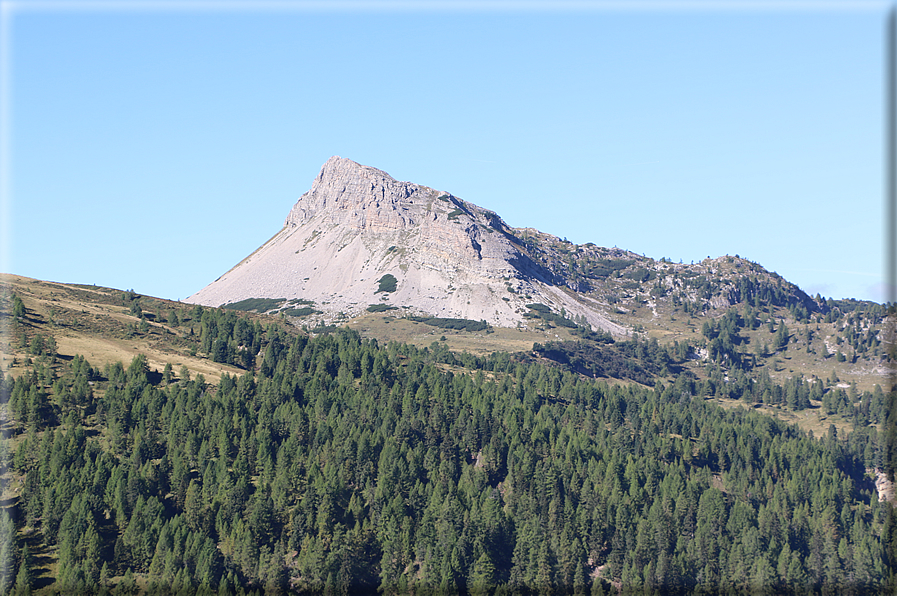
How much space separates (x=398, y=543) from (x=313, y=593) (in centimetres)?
2271

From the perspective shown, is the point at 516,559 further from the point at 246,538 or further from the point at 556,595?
the point at 246,538

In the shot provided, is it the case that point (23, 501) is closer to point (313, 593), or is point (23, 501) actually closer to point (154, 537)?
point (154, 537)

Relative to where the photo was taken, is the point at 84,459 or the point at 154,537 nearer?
the point at 154,537

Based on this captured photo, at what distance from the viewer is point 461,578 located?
186m

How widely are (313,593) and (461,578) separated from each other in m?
29.8

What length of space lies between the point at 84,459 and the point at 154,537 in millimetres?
27370

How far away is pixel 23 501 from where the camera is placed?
17700cm

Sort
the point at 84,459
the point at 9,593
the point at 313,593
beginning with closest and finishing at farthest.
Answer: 1. the point at 9,593
2. the point at 313,593
3. the point at 84,459

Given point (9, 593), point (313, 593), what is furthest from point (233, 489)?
point (9, 593)

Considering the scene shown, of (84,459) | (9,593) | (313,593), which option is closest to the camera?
(9,593)

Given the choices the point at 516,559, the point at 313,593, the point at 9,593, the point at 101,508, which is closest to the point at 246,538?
the point at 313,593

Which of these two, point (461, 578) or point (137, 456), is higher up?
point (137, 456)

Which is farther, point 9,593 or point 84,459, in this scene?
point 84,459

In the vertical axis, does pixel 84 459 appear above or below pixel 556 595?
above
